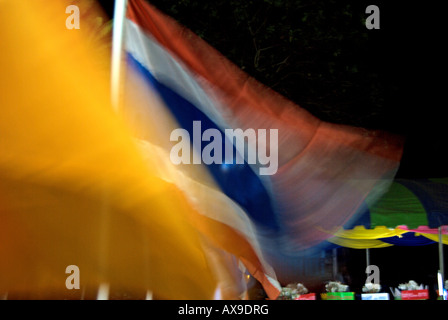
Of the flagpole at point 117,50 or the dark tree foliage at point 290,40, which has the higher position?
the dark tree foliage at point 290,40

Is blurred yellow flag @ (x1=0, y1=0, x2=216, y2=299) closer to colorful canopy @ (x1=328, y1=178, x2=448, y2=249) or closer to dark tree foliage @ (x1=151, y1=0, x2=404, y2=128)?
colorful canopy @ (x1=328, y1=178, x2=448, y2=249)

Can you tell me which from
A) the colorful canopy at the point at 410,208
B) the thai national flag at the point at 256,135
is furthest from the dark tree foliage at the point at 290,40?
the thai national flag at the point at 256,135

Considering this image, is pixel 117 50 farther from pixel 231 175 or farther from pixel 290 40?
pixel 290 40

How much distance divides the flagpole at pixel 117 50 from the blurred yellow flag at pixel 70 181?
17 cm

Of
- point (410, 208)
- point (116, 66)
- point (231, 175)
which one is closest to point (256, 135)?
point (231, 175)

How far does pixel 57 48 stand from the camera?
16.0 feet

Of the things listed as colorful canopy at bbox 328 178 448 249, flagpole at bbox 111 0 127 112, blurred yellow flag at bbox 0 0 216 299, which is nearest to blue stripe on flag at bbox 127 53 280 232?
flagpole at bbox 111 0 127 112

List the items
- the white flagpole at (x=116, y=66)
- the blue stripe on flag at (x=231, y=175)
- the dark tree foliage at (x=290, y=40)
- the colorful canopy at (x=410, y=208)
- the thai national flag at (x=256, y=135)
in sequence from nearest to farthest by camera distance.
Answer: the white flagpole at (x=116, y=66) → the blue stripe on flag at (x=231, y=175) → the thai national flag at (x=256, y=135) → the colorful canopy at (x=410, y=208) → the dark tree foliage at (x=290, y=40)

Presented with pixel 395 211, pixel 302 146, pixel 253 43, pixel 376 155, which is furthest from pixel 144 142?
pixel 253 43

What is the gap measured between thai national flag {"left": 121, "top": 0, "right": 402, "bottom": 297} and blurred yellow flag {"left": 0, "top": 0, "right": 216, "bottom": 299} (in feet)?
1.86

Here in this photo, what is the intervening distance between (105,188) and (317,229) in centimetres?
207

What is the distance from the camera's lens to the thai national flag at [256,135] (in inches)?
213

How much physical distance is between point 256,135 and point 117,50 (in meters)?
1.51

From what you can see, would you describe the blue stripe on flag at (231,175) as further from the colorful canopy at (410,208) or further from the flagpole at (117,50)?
the colorful canopy at (410,208)
